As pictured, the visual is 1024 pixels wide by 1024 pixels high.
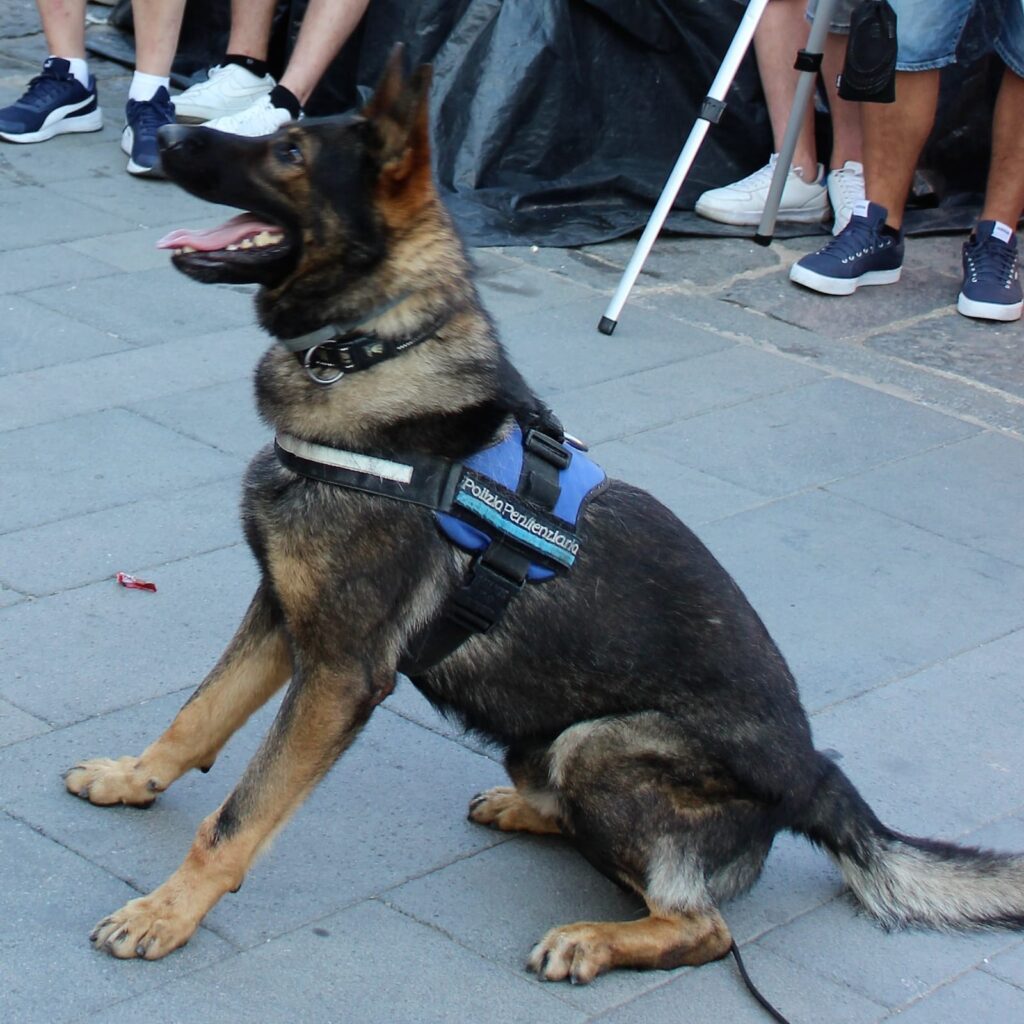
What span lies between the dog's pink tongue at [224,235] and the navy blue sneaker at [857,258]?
378cm

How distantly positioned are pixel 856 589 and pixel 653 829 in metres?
1.58

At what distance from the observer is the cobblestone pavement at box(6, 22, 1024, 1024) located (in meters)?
2.73

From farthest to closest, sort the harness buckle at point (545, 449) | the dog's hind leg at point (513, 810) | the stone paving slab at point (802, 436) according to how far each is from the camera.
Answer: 1. the stone paving slab at point (802, 436)
2. the dog's hind leg at point (513, 810)
3. the harness buckle at point (545, 449)

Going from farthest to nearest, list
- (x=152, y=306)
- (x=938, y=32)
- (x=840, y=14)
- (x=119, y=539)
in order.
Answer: (x=840, y=14) → (x=938, y=32) → (x=152, y=306) → (x=119, y=539)

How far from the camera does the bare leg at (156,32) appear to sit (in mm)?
6781

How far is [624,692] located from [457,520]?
0.43 m

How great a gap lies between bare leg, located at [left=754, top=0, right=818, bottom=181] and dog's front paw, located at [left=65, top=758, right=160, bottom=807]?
182 inches

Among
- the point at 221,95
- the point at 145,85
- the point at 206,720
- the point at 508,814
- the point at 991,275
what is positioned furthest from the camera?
the point at 221,95

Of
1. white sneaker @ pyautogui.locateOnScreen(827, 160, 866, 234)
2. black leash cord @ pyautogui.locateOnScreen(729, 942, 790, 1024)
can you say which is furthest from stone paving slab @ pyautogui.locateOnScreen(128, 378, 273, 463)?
white sneaker @ pyautogui.locateOnScreen(827, 160, 866, 234)

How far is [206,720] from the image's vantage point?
118 inches

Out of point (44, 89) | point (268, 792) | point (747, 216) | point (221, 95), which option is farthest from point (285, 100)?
point (268, 792)

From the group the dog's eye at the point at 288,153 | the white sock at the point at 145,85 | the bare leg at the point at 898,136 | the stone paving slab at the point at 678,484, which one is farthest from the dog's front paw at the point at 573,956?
the white sock at the point at 145,85

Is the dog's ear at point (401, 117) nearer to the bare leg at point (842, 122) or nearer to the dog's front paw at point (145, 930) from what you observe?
the dog's front paw at point (145, 930)

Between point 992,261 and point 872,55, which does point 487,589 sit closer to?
point 872,55
